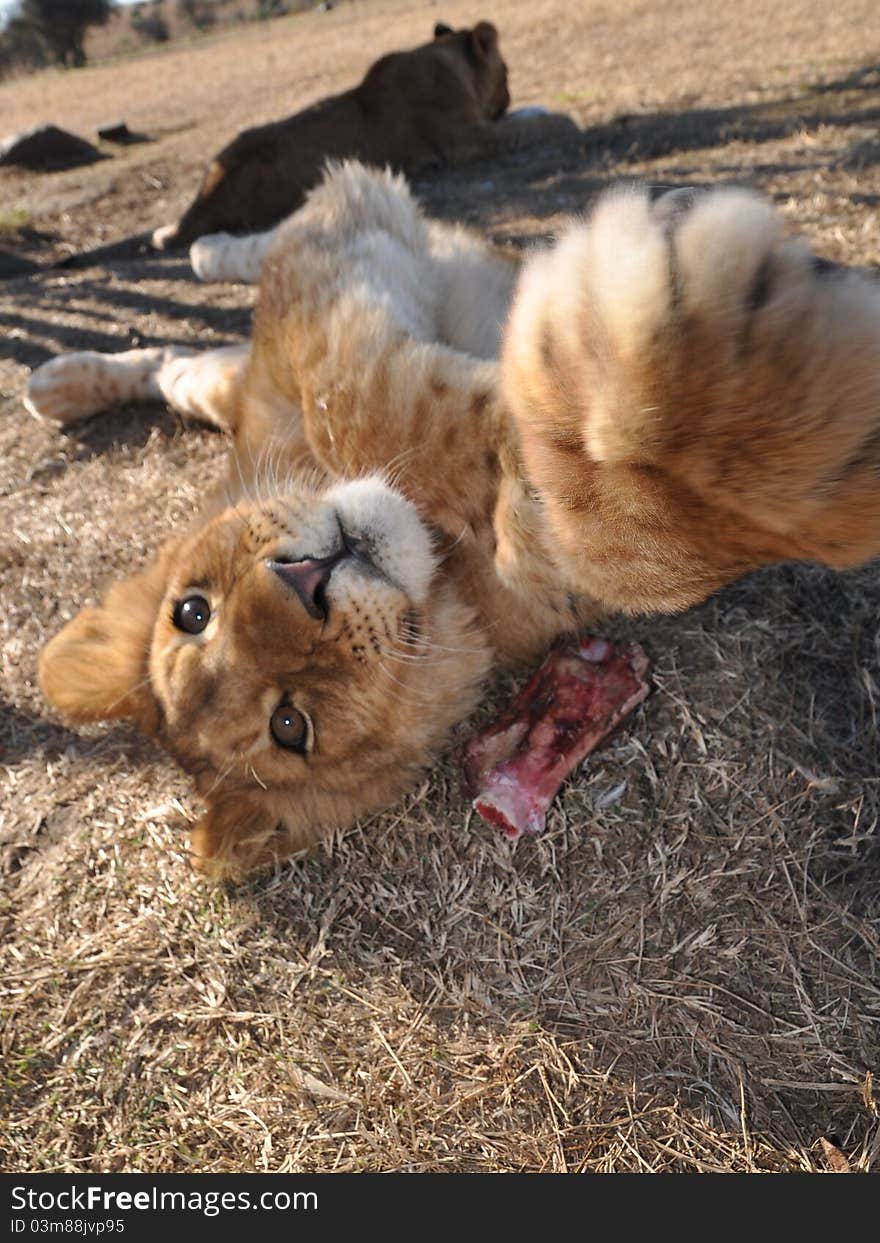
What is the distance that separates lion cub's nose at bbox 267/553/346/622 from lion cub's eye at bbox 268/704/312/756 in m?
0.30

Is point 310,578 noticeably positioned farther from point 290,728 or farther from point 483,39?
point 483,39

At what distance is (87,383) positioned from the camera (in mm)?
4469

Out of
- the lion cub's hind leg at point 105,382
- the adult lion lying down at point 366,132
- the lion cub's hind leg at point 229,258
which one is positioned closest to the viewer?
the lion cub's hind leg at point 105,382

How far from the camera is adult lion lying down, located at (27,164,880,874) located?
1303 mm

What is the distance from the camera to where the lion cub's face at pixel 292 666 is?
225 centimetres

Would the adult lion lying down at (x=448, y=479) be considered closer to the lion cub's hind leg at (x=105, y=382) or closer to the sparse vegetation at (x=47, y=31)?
the lion cub's hind leg at (x=105, y=382)

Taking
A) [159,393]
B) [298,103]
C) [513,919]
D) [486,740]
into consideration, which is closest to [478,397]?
[486,740]

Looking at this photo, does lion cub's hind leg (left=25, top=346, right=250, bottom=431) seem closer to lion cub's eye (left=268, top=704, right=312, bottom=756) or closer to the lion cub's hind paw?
the lion cub's hind paw

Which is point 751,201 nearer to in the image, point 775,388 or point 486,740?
point 775,388

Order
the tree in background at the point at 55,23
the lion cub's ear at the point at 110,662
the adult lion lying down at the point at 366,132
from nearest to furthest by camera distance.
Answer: the lion cub's ear at the point at 110,662
the adult lion lying down at the point at 366,132
the tree in background at the point at 55,23

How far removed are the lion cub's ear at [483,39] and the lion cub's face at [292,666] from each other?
7209 mm

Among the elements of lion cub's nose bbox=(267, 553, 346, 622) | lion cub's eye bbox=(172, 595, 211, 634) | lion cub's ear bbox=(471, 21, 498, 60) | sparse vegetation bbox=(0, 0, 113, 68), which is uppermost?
sparse vegetation bbox=(0, 0, 113, 68)

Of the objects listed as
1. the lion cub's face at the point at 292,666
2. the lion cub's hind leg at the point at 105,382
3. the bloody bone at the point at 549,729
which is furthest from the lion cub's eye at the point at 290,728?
the lion cub's hind leg at the point at 105,382

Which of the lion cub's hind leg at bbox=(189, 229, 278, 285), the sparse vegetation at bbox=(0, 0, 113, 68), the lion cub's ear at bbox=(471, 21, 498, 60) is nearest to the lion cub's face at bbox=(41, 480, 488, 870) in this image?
the lion cub's hind leg at bbox=(189, 229, 278, 285)
